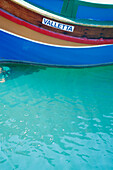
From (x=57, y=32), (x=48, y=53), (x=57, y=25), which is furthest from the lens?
(x=48, y=53)

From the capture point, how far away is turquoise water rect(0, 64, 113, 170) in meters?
2.47

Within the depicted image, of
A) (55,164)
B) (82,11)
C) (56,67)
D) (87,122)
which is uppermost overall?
(82,11)

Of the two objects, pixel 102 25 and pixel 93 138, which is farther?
pixel 102 25

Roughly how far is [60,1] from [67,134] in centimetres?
215

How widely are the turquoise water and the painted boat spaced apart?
344mm

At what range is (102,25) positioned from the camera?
3.69 meters

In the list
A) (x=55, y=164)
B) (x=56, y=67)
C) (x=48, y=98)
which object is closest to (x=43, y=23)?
(x=56, y=67)

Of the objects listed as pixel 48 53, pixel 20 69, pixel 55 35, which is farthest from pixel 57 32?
pixel 20 69

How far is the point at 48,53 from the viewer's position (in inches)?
154

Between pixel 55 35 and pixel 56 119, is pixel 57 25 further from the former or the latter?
pixel 56 119

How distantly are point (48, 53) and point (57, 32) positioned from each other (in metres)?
0.47

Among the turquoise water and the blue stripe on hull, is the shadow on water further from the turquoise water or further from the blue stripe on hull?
the blue stripe on hull

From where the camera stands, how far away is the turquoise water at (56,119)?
247 cm

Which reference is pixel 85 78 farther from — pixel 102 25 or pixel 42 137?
pixel 42 137
